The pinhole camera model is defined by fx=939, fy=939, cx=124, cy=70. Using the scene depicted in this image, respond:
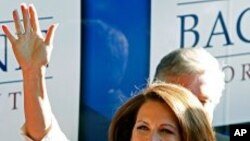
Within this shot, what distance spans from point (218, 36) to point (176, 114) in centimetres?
188

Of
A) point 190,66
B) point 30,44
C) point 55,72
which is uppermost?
point 30,44

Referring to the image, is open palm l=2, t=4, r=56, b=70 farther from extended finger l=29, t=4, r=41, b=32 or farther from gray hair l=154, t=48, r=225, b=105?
gray hair l=154, t=48, r=225, b=105

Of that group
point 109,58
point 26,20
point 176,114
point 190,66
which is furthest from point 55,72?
point 176,114

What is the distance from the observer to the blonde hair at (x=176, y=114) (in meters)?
2.53

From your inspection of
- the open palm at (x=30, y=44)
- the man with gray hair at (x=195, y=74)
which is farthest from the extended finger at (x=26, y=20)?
the man with gray hair at (x=195, y=74)

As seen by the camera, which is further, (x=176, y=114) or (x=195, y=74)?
(x=195, y=74)

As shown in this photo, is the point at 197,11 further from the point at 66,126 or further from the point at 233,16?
the point at 66,126

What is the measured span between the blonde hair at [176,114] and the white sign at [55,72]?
122 cm

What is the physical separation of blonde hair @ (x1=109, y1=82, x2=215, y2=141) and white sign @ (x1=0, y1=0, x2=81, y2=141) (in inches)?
47.8

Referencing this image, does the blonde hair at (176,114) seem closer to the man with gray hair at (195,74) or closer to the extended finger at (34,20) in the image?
A: the extended finger at (34,20)

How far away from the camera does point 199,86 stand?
3234 mm

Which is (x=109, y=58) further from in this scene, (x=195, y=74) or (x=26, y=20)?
(x=26, y=20)

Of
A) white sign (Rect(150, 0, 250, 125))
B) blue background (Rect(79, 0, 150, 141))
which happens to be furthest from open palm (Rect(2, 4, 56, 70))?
white sign (Rect(150, 0, 250, 125))

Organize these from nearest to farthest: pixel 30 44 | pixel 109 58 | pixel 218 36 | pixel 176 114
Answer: pixel 176 114 → pixel 30 44 → pixel 109 58 → pixel 218 36
